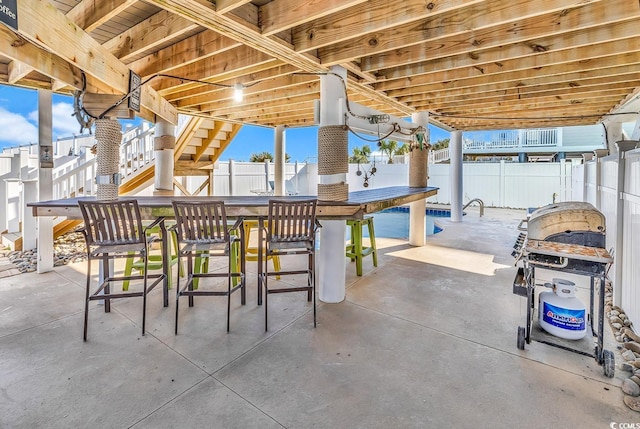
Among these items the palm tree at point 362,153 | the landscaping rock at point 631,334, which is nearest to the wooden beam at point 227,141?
the landscaping rock at point 631,334

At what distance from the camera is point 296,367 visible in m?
2.22

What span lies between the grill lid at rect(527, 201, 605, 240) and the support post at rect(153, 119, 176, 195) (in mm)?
5158

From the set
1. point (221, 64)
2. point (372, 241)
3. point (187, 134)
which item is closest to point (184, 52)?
point (221, 64)

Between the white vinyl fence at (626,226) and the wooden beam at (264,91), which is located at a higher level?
the wooden beam at (264,91)

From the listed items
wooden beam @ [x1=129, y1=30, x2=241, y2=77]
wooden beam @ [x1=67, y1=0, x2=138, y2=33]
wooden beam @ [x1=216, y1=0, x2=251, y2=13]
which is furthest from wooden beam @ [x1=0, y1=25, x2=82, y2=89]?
wooden beam @ [x1=216, y1=0, x2=251, y2=13]

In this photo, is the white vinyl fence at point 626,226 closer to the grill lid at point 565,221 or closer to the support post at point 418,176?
the grill lid at point 565,221

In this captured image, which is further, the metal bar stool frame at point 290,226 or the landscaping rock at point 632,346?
the metal bar stool frame at point 290,226

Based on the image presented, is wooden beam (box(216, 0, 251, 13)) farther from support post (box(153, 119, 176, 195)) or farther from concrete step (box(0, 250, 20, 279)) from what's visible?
concrete step (box(0, 250, 20, 279))

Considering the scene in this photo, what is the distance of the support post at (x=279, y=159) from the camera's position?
319 inches

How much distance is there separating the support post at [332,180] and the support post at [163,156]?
10.5 ft

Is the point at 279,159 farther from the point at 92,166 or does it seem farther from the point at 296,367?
the point at 296,367

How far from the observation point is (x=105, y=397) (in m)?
1.91

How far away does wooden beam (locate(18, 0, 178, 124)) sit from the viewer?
205 centimetres

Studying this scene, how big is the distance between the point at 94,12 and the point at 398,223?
8.80 metres
